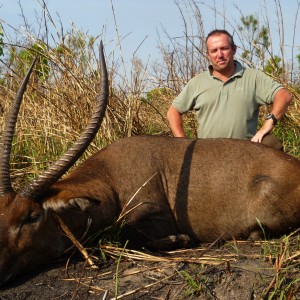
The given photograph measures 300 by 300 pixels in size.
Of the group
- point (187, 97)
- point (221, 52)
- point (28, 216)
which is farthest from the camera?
point (187, 97)

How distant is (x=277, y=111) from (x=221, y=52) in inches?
36.4

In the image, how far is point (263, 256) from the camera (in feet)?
13.4

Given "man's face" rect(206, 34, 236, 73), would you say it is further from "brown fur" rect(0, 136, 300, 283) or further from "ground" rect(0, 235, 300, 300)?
"ground" rect(0, 235, 300, 300)

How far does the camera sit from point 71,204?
13.7 feet

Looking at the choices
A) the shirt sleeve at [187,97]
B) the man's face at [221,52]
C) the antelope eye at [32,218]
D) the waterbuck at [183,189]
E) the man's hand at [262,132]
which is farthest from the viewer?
the shirt sleeve at [187,97]

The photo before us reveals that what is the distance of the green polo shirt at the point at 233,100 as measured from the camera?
20.7ft

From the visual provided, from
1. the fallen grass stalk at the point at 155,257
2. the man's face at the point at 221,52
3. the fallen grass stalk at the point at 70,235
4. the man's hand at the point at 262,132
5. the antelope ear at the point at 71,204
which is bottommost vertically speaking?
the fallen grass stalk at the point at 155,257

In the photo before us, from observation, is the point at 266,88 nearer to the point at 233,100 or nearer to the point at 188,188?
the point at 233,100

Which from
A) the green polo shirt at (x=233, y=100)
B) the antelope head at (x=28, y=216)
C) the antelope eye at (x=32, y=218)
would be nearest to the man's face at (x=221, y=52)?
the green polo shirt at (x=233, y=100)

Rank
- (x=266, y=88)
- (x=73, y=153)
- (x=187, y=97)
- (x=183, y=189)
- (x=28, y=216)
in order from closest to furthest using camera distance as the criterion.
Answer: (x=28, y=216), (x=73, y=153), (x=183, y=189), (x=266, y=88), (x=187, y=97)

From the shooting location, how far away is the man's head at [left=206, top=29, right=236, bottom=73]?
641cm

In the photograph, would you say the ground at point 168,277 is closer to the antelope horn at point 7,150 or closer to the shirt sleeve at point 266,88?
the antelope horn at point 7,150

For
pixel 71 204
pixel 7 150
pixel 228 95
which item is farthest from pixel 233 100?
pixel 7 150

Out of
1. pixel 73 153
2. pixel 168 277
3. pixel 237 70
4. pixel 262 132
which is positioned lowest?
pixel 168 277
